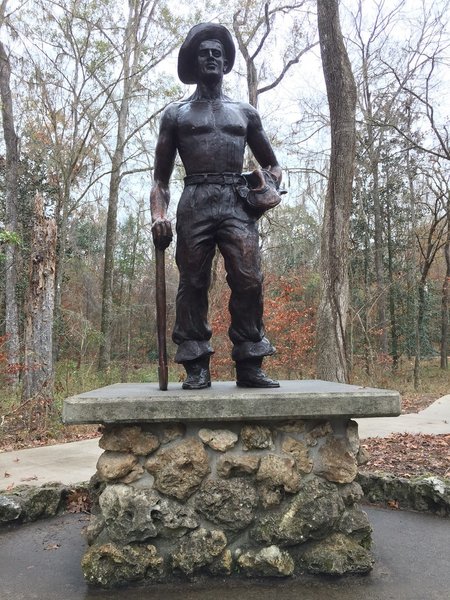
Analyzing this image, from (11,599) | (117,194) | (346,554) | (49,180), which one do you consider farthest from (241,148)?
(117,194)

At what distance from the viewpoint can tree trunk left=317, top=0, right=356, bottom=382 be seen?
7.46m

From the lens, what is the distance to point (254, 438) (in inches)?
109

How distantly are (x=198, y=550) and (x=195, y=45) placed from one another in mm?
2886

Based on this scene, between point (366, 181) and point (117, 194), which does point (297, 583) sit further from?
point (366, 181)

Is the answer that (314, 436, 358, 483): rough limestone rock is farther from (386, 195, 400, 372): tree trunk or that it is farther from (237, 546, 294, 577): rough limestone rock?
(386, 195, 400, 372): tree trunk

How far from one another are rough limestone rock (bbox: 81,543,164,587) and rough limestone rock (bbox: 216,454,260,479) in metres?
0.51

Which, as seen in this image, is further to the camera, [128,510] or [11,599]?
[128,510]

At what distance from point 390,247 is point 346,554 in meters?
17.5

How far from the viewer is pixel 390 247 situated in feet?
62.5

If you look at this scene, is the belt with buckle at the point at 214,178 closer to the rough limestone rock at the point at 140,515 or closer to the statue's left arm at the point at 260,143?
the statue's left arm at the point at 260,143

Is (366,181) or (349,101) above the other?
(366,181)

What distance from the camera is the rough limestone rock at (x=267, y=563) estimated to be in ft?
8.63

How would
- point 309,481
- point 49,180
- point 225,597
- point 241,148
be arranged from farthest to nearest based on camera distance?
point 49,180 < point 241,148 < point 309,481 < point 225,597

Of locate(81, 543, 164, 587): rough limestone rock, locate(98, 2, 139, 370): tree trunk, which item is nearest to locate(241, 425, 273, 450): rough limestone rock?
locate(81, 543, 164, 587): rough limestone rock
